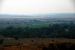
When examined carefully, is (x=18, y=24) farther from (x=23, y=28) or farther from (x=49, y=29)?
(x=49, y=29)

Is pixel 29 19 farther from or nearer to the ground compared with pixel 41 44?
farther from the ground

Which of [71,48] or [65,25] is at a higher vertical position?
[65,25]

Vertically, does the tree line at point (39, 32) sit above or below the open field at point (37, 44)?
above

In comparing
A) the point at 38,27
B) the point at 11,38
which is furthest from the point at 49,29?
the point at 11,38

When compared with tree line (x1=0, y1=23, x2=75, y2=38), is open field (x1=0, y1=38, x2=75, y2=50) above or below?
below

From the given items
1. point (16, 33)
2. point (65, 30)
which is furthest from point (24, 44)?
point (65, 30)

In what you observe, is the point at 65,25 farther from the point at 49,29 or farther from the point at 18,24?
the point at 18,24
